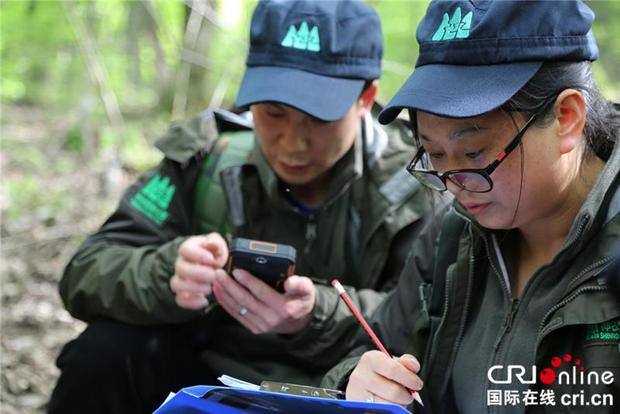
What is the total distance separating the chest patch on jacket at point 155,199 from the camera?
2.93m

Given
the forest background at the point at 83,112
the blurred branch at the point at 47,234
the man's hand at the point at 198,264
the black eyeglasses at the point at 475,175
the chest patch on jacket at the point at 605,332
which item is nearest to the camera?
the chest patch on jacket at the point at 605,332

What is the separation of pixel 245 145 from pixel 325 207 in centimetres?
42

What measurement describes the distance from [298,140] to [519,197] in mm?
1047

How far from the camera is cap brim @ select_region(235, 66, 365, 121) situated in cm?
260

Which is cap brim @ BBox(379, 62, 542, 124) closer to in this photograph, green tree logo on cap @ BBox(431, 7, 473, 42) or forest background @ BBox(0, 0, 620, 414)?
green tree logo on cap @ BBox(431, 7, 473, 42)

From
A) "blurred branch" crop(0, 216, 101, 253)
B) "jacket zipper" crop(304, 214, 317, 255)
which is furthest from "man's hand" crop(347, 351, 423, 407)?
"blurred branch" crop(0, 216, 101, 253)

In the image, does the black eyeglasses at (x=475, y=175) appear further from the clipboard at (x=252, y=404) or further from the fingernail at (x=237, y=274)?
the fingernail at (x=237, y=274)

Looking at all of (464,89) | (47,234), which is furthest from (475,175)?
(47,234)

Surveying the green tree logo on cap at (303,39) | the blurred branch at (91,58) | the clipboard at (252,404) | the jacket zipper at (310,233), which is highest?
the blurred branch at (91,58)

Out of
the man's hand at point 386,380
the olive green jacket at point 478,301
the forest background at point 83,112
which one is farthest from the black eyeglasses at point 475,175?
the forest background at point 83,112

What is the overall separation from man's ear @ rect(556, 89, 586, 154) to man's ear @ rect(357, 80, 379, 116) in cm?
117

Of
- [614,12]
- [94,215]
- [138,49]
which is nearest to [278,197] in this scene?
[94,215]

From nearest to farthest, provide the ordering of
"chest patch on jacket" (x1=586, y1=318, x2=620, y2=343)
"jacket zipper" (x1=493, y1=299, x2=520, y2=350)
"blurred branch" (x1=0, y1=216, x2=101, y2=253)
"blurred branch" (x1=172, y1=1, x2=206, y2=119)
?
"chest patch on jacket" (x1=586, y1=318, x2=620, y2=343) < "jacket zipper" (x1=493, y1=299, x2=520, y2=350) < "blurred branch" (x1=0, y1=216, x2=101, y2=253) < "blurred branch" (x1=172, y1=1, x2=206, y2=119)

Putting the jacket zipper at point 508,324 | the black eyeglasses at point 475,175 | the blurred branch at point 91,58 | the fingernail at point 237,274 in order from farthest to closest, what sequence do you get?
the blurred branch at point 91,58
the fingernail at point 237,274
the jacket zipper at point 508,324
the black eyeglasses at point 475,175
